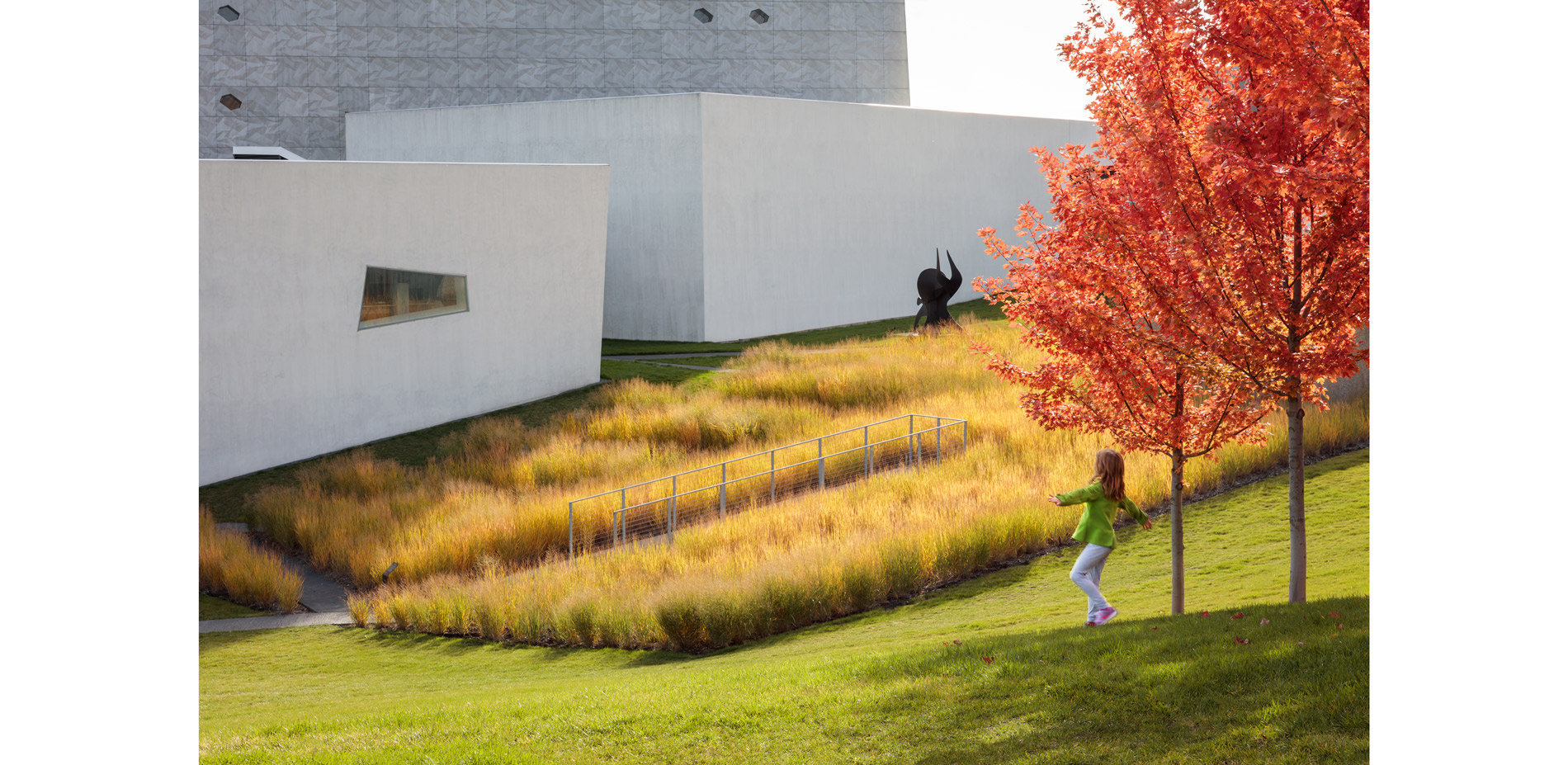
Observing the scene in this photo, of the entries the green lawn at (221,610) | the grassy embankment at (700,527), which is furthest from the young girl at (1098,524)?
the green lawn at (221,610)

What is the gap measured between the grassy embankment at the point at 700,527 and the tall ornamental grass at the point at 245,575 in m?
0.85

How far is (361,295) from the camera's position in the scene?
2009cm

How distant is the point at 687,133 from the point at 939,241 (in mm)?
10354

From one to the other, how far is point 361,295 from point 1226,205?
16.5m

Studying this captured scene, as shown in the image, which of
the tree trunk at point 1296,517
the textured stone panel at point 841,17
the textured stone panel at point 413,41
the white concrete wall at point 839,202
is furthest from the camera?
the textured stone panel at point 841,17

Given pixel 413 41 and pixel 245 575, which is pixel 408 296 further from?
pixel 413 41

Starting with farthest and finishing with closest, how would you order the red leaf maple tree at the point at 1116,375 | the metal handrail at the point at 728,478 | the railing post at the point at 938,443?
the railing post at the point at 938,443 < the metal handrail at the point at 728,478 < the red leaf maple tree at the point at 1116,375

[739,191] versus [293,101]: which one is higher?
[293,101]

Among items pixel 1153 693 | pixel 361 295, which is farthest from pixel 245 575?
pixel 1153 693

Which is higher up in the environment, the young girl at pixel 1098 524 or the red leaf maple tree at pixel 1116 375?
the red leaf maple tree at pixel 1116 375

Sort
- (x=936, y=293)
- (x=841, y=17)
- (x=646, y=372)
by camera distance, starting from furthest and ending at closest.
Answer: (x=841, y=17), (x=936, y=293), (x=646, y=372)

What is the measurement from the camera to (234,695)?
365 inches

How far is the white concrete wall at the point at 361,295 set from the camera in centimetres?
1816

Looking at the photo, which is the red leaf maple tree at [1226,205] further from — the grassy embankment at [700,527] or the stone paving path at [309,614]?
the stone paving path at [309,614]
